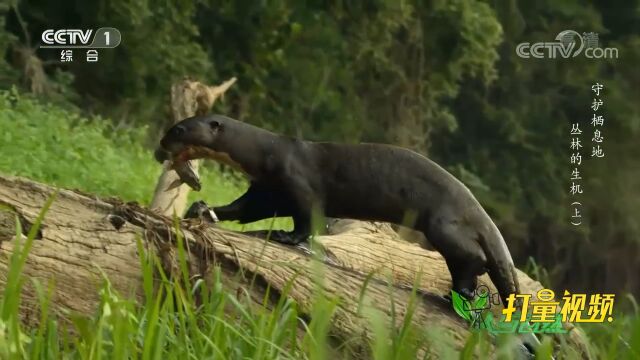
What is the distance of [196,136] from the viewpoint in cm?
261

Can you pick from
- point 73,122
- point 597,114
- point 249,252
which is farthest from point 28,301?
point 73,122

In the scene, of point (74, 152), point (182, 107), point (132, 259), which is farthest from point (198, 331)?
point (74, 152)

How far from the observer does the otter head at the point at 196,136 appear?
2.61 meters

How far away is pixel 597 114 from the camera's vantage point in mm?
3510

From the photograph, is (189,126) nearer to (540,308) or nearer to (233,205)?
(233,205)

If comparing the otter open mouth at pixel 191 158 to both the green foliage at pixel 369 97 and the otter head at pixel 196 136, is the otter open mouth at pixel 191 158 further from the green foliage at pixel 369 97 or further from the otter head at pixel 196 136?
the green foliage at pixel 369 97

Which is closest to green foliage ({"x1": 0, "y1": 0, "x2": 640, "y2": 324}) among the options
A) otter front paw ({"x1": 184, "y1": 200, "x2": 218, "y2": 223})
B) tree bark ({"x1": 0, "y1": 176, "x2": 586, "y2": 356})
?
otter front paw ({"x1": 184, "y1": 200, "x2": 218, "y2": 223})

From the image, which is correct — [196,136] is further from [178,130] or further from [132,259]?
[132,259]

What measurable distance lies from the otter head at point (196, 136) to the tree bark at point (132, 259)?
0.36 meters

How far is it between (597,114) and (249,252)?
1.65 m

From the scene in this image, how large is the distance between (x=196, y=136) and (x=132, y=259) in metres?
0.54

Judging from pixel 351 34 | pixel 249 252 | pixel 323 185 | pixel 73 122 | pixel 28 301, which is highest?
pixel 351 34

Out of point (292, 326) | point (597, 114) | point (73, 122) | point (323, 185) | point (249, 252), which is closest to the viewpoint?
point (292, 326)

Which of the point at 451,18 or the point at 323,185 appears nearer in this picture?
the point at 323,185
